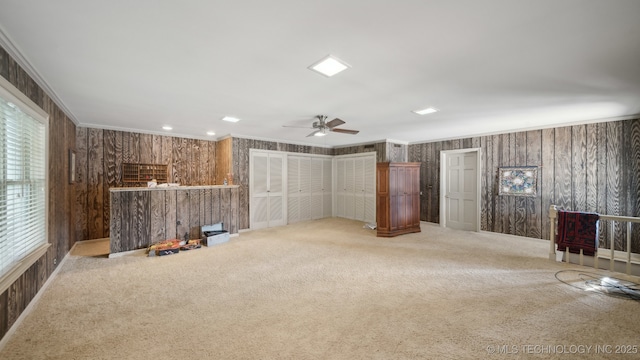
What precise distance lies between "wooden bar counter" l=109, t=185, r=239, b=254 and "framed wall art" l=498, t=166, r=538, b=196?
5.85 metres

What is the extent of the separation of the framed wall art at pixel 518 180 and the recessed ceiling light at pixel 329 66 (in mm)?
4912

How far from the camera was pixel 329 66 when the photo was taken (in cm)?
223

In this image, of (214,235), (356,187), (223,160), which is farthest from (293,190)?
(214,235)

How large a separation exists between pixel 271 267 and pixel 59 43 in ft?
10.2

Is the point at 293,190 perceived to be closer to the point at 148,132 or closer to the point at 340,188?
the point at 340,188

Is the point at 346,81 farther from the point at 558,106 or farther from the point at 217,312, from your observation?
the point at 558,106

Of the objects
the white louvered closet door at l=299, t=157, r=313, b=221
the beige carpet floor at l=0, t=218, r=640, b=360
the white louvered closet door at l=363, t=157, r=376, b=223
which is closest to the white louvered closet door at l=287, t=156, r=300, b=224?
the white louvered closet door at l=299, t=157, r=313, b=221

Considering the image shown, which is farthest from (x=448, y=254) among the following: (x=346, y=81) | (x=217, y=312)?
(x=217, y=312)

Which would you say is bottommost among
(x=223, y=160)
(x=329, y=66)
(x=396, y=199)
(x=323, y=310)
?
(x=323, y=310)

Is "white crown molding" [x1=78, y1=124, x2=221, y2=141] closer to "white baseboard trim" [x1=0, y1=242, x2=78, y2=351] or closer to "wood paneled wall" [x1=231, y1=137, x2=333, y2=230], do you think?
"wood paneled wall" [x1=231, y1=137, x2=333, y2=230]

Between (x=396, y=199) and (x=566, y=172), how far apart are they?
3133mm

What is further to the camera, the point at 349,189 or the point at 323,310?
the point at 349,189

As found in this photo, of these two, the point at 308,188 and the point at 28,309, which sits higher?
the point at 308,188

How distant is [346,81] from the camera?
261 centimetres
